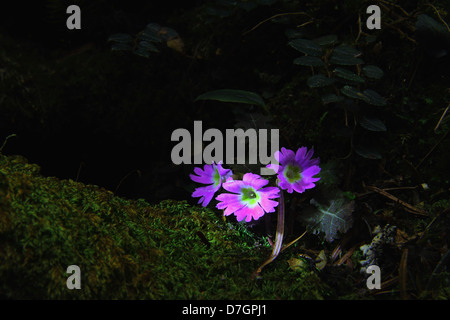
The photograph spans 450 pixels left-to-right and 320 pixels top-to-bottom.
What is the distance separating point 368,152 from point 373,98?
0.31 m

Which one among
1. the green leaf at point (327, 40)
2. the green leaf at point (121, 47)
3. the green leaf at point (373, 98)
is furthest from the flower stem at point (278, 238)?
the green leaf at point (121, 47)

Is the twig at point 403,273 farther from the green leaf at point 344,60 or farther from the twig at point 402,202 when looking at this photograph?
the green leaf at point 344,60

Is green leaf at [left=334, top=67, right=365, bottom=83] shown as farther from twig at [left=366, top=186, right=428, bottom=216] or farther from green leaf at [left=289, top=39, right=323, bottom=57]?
twig at [left=366, top=186, right=428, bottom=216]

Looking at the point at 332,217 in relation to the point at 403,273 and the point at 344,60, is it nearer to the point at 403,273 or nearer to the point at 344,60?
the point at 403,273

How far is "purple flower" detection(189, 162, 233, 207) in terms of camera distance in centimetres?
207

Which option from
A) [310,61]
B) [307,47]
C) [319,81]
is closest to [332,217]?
[319,81]

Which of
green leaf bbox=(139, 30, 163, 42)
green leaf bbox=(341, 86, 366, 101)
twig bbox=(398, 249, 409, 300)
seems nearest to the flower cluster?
green leaf bbox=(341, 86, 366, 101)

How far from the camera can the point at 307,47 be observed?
2.24m

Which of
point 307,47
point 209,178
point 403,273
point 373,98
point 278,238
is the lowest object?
point 403,273

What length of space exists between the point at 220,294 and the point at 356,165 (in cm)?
120

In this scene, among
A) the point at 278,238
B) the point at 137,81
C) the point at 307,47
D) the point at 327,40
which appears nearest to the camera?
the point at 278,238

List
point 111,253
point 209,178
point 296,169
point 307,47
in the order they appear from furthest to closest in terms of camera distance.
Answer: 1. point 307,47
2. point 209,178
3. point 296,169
4. point 111,253
